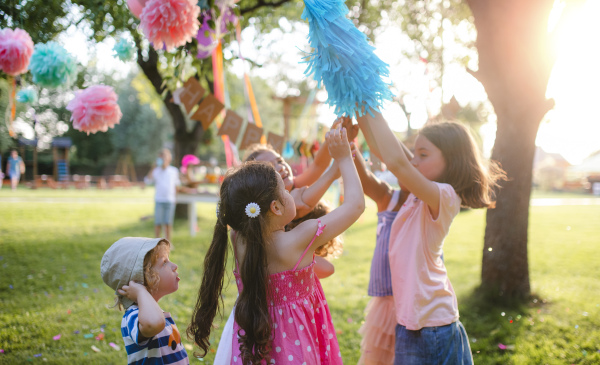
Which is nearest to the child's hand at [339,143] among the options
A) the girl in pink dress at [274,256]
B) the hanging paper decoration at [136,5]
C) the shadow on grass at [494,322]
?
the girl in pink dress at [274,256]

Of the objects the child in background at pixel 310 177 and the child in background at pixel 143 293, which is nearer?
the child in background at pixel 143 293

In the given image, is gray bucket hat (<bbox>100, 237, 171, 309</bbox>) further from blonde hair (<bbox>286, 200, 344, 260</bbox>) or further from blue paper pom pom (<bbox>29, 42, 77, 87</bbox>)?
blue paper pom pom (<bbox>29, 42, 77, 87</bbox>)

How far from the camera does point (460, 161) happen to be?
1.85 m

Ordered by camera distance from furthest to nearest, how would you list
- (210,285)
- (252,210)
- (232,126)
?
(232,126), (210,285), (252,210)

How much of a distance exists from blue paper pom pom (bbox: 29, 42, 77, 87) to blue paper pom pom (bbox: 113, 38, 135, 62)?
26 centimetres

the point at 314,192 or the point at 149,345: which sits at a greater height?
the point at 314,192

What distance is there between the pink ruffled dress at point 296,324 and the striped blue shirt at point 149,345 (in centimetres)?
23

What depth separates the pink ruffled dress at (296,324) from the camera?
5.07 feet

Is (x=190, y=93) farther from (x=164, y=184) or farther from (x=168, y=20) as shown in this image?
(x=164, y=184)

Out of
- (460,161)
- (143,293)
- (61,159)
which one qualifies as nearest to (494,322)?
(460,161)

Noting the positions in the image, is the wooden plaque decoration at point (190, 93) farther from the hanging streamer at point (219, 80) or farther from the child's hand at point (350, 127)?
the child's hand at point (350, 127)

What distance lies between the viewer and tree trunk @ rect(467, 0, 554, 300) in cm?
370

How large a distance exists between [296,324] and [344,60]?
3.26 feet

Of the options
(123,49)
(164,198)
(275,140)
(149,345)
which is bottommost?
(149,345)
